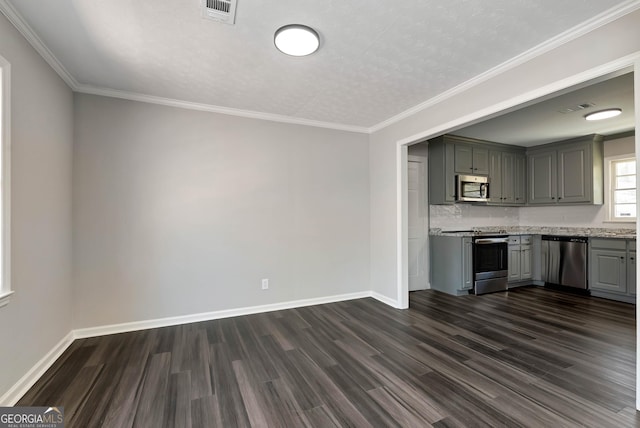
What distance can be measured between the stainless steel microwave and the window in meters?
1.95

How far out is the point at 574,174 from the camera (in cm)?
488

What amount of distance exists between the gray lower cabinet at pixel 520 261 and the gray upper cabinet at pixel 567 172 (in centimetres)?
93

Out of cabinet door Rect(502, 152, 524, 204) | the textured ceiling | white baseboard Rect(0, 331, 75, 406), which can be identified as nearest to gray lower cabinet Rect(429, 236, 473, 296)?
cabinet door Rect(502, 152, 524, 204)

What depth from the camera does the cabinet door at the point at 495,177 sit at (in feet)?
16.9

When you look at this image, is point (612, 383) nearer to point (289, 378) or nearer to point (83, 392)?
point (289, 378)

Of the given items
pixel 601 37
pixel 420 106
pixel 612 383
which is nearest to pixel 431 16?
pixel 601 37

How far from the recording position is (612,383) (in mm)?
2119

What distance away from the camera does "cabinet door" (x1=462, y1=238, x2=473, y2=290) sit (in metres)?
4.41

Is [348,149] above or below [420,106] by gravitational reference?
below

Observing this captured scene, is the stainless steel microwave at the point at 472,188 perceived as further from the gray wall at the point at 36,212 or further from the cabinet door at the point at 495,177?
the gray wall at the point at 36,212

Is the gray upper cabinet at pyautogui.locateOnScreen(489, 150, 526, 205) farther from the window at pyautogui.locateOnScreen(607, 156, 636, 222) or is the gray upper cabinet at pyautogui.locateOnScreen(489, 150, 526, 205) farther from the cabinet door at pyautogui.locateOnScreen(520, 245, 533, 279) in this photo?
the window at pyautogui.locateOnScreen(607, 156, 636, 222)

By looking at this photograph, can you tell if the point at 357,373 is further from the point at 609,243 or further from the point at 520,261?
the point at 609,243

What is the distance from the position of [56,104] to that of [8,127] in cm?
85

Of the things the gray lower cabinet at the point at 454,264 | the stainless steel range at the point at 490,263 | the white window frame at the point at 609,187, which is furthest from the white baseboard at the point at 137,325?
the white window frame at the point at 609,187
